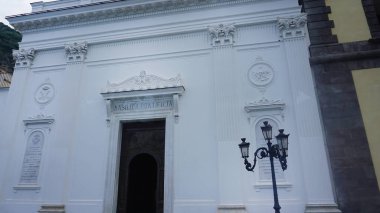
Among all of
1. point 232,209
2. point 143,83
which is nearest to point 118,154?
point 143,83

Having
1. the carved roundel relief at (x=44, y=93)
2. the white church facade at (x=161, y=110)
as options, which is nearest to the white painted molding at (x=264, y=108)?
the white church facade at (x=161, y=110)

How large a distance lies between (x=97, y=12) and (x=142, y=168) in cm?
626

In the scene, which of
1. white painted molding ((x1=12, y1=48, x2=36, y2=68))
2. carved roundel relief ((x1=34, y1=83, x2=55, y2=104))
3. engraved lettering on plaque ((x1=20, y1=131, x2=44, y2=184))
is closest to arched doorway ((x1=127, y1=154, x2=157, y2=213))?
engraved lettering on plaque ((x1=20, y1=131, x2=44, y2=184))

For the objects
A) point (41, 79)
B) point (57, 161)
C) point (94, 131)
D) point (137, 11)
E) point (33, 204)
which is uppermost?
point (137, 11)

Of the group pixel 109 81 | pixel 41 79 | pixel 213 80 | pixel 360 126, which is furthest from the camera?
pixel 41 79

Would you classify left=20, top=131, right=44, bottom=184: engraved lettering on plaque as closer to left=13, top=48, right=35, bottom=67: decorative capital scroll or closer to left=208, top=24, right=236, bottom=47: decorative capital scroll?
left=13, top=48, right=35, bottom=67: decorative capital scroll

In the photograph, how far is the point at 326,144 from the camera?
324 inches

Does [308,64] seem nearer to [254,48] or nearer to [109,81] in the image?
[254,48]

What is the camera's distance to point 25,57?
11.7 metres

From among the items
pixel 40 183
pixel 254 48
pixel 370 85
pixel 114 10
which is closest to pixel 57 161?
pixel 40 183

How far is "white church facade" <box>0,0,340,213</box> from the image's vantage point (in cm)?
→ 862

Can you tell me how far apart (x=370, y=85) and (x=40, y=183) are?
10851 millimetres

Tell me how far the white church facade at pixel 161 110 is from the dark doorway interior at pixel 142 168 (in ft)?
0.12

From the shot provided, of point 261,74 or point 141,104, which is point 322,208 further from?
point 141,104
